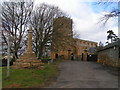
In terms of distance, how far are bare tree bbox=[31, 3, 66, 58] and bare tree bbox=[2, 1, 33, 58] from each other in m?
2.45

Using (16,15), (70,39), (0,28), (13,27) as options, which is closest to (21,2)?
(16,15)

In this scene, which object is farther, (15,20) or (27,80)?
(15,20)

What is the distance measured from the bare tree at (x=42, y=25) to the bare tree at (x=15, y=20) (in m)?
2.45

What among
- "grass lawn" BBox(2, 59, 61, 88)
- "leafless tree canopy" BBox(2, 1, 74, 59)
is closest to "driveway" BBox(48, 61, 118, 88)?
"grass lawn" BBox(2, 59, 61, 88)

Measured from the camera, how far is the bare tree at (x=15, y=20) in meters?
31.0

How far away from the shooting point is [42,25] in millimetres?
36031

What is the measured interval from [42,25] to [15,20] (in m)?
6.27

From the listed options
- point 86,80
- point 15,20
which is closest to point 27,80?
point 86,80

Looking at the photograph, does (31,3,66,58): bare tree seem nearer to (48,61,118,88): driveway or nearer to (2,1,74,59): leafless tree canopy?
(2,1,74,59): leafless tree canopy

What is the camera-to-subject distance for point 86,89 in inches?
415

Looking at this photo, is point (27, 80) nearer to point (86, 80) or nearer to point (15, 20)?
point (86, 80)

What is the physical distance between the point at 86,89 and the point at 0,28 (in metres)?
22.5

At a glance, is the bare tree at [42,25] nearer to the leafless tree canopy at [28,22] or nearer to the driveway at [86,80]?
the leafless tree canopy at [28,22]

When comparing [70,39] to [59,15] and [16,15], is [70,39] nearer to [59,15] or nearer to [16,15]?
[59,15]
